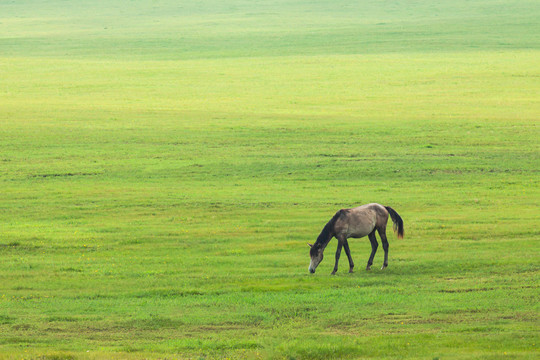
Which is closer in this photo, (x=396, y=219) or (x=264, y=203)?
(x=396, y=219)

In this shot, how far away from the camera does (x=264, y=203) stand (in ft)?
81.5

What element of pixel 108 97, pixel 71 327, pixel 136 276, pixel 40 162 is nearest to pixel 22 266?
pixel 136 276

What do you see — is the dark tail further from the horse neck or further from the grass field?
the horse neck

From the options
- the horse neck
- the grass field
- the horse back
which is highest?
the horse back

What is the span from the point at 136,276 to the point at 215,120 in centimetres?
2924

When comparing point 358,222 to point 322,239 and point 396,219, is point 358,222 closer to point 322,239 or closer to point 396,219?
point 322,239

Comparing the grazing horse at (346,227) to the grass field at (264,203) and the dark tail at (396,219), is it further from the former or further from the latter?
the grass field at (264,203)

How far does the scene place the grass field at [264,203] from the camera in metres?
12.5

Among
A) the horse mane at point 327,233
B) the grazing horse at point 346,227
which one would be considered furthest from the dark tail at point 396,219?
the horse mane at point 327,233

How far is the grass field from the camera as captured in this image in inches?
493

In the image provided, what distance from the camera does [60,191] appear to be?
27656mm

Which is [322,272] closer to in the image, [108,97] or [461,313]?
[461,313]

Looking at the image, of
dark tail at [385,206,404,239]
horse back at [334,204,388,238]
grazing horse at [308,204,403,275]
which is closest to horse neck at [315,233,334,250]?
grazing horse at [308,204,403,275]

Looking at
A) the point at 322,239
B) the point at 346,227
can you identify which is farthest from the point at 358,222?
the point at 322,239
